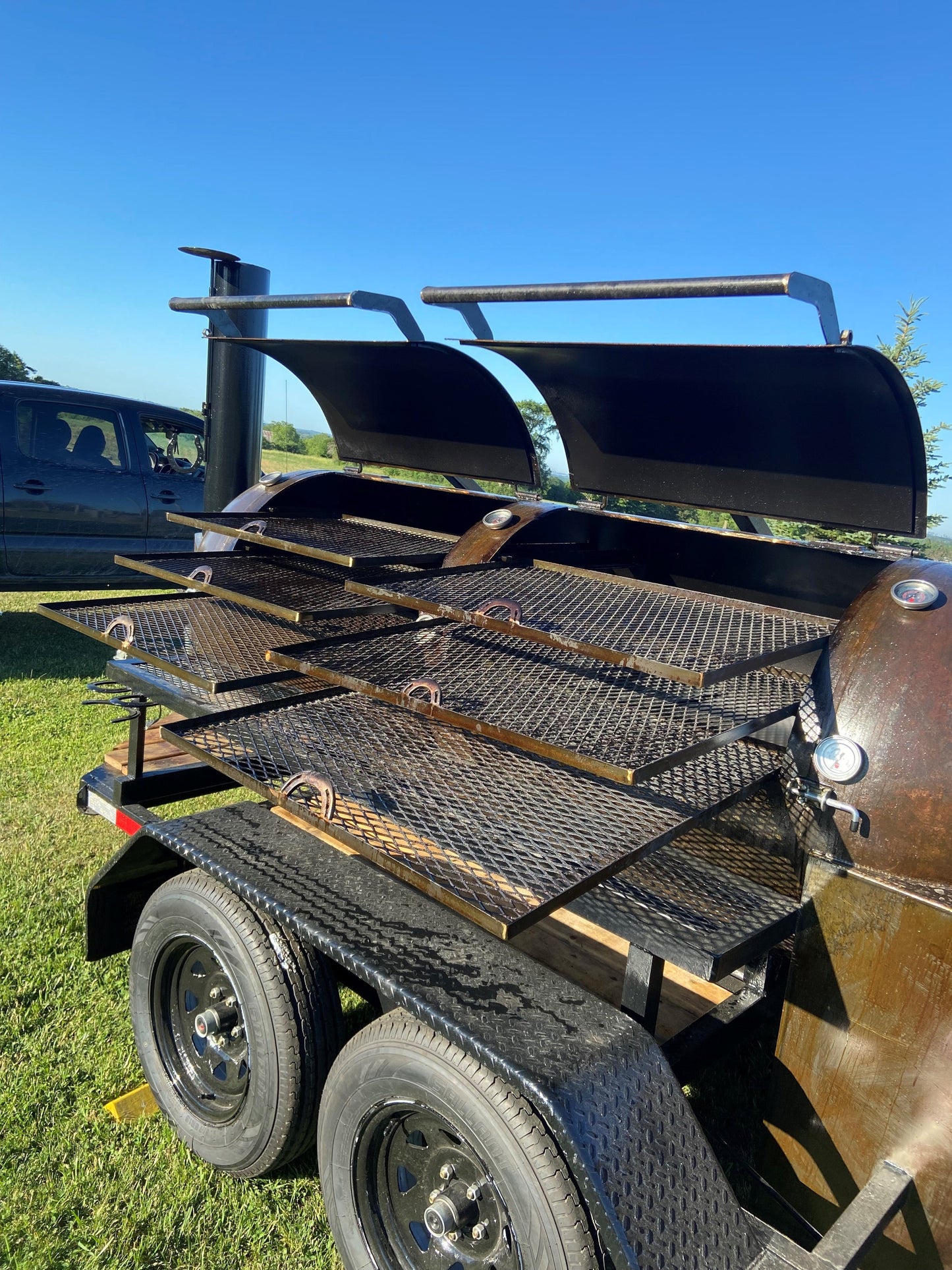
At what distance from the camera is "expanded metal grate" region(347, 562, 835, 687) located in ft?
6.60

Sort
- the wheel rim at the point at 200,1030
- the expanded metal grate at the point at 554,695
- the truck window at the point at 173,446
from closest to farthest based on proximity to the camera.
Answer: the expanded metal grate at the point at 554,695
the wheel rim at the point at 200,1030
the truck window at the point at 173,446

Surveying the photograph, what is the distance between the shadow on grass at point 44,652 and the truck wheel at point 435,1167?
5.33 m

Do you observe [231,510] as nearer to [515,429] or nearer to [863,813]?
[515,429]

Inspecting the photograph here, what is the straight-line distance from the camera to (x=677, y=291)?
2256mm

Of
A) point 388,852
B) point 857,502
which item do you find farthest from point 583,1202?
point 857,502

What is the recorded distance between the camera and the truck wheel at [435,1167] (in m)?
1.53

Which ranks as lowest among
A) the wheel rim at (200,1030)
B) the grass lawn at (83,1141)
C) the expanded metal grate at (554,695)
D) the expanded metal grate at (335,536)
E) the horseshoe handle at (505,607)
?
the grass lawn at (83,1141)

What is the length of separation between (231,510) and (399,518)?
2.83 ft

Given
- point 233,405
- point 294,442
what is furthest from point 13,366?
point 233,405

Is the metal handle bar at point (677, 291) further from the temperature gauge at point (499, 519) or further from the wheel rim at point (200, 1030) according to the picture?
the wheel rim at point (200, 1030)

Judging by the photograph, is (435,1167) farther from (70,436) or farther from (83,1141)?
(70,436)

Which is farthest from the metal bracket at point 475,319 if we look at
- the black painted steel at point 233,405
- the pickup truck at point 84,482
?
the pickup truck at point 84,482

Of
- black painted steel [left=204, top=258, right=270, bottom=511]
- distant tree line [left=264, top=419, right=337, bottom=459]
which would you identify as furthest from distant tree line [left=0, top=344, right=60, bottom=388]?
black painted steel [left=204, top=258, right=270, bottom=511]

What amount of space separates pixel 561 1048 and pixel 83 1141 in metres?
1.58
